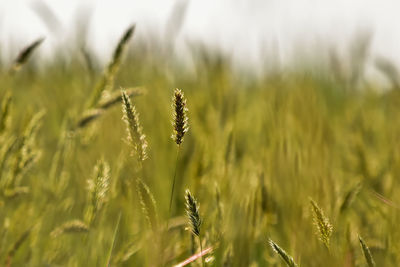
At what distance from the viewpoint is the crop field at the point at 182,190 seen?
0.72 meters

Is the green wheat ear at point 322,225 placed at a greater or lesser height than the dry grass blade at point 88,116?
lesser

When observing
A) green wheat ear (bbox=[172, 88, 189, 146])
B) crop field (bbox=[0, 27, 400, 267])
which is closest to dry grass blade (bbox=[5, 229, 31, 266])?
crop field (bbox=[0, 27, 400, 267])

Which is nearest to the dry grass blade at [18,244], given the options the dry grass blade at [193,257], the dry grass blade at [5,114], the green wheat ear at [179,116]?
the dry grass blade at [5,114]

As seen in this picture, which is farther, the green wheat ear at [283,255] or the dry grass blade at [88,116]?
the dry grass blade at [88,116]

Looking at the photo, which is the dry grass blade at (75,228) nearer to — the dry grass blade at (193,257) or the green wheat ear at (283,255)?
the dry grass blade at (193,257)

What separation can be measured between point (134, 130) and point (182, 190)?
62 cm

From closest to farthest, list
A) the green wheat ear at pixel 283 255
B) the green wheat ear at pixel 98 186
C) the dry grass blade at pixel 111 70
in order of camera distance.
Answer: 1. the green wheat ear at pixel 283 255
2. the green wheat ear at pixel 98 186
3. the dry grass blade at pixel 111 70

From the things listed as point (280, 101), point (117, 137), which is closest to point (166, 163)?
point (117, 137)

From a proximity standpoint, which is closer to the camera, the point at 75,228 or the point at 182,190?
the point at 75,228

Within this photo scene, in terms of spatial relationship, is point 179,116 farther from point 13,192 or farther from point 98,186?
point 13,192

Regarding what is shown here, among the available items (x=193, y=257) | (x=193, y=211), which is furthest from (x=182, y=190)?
(x=193, y=211)

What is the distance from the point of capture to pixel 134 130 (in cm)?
65

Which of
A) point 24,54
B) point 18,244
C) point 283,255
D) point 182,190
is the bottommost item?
point 182,190

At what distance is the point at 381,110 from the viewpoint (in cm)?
237
